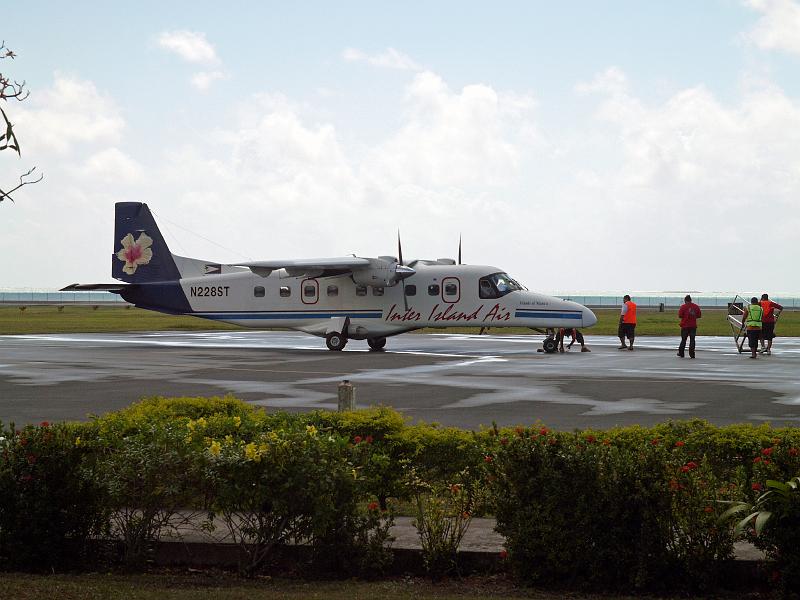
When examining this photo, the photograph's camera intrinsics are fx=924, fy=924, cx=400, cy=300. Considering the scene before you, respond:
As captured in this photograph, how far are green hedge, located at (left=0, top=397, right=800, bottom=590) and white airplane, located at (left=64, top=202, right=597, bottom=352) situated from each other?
980 inches

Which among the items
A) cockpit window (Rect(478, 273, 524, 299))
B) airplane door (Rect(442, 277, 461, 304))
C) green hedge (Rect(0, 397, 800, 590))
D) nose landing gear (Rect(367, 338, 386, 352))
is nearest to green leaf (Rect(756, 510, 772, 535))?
green hedge (Rect(0, 397, 800, 590))

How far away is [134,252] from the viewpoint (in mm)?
37531

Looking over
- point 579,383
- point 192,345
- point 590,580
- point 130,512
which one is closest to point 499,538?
point 590,580

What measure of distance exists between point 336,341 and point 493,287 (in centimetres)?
604

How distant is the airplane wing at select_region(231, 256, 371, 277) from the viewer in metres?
32.4

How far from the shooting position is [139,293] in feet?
122

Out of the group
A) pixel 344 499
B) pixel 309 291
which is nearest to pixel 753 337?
pixel 309 291

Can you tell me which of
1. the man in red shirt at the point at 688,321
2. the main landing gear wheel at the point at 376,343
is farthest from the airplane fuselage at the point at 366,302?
the man in red shirt at the point at 688,321

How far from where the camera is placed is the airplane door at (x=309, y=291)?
113 feet

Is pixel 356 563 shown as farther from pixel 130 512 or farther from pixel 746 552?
pixel 746 552

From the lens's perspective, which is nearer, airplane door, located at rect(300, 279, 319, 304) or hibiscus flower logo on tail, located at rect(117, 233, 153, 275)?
airplane door, located at rect(300, 279, 319, 304)

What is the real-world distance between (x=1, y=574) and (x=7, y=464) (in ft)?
2.67

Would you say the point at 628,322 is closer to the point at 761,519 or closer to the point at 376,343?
the point at 376,343

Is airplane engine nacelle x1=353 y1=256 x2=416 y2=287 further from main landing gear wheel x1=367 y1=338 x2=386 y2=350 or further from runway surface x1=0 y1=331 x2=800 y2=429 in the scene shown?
runway surface x1=0 y1=331 x2=800 y2=429
